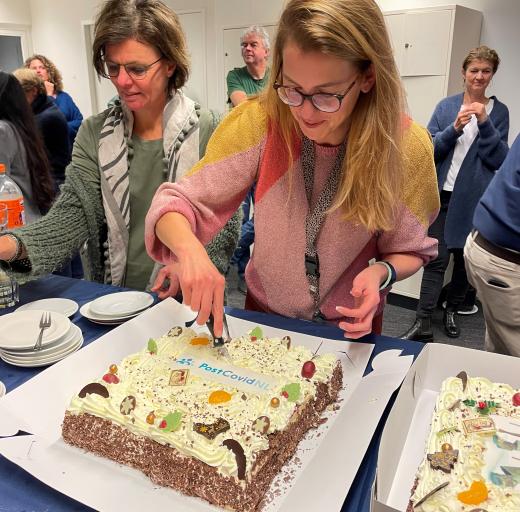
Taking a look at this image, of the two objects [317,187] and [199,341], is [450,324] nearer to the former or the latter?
[317,187]

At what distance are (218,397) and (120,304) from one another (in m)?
0.61

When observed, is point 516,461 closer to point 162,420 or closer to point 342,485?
point 342,485

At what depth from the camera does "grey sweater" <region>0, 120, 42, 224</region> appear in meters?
2.69

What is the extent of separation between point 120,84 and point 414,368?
1264mm

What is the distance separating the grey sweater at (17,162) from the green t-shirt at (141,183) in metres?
1.04

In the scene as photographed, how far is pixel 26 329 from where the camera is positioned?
4.80 feet

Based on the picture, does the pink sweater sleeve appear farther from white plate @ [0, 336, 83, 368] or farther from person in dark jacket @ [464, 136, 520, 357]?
person in dark jacket @ [464, 136, 520, 357]

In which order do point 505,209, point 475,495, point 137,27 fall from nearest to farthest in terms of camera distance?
point 475,495 < point 137,27 < point 505,209

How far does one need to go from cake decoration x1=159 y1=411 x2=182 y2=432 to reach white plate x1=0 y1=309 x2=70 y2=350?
48 centimetres

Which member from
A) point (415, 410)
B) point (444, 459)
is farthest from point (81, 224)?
point (444, 459)

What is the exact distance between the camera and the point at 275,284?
1.55m

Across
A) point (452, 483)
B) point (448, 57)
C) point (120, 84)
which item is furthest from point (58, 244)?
point (448, 57)

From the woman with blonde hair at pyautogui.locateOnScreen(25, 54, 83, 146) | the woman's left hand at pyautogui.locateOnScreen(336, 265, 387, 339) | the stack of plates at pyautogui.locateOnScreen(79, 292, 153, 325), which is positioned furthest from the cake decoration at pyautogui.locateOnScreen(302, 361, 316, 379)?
the woman with blonde hair at pyautogui.locateOnScreen(25, 54, 83, 146)

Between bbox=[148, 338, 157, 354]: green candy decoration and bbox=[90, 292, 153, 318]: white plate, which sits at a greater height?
bbox=[148, 338, 157, 354]: green candy decoration
